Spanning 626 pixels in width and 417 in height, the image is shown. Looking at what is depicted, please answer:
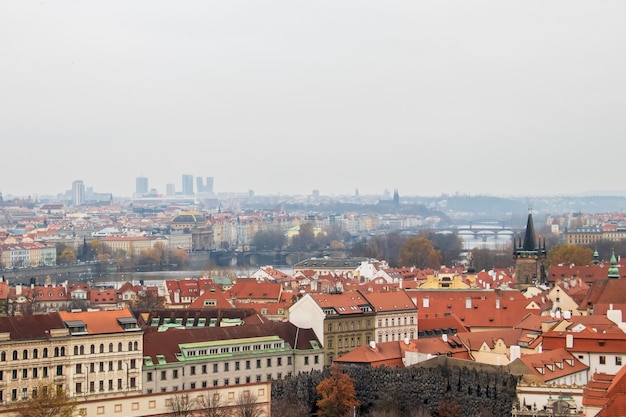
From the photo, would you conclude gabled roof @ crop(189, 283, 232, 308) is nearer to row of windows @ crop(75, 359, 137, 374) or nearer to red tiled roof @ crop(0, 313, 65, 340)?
row of windows @ crop(75, 359, 137, 374)

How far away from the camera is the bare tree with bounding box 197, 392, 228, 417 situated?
124ft

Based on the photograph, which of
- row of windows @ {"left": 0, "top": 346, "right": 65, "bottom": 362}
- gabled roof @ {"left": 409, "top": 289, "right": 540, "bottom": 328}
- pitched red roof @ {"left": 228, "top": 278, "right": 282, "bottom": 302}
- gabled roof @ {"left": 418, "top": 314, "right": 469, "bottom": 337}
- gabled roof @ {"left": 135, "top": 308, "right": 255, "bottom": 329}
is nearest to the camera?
A: row of windows @ {"left": 0, "top": 346, "right": 65, "bottom": 362}

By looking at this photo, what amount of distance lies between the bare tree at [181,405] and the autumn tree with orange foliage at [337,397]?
446 centimetres

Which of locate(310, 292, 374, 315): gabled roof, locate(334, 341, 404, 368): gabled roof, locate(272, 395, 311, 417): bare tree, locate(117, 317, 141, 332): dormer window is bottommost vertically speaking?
locate(272, 395, 311, 417): bare tree

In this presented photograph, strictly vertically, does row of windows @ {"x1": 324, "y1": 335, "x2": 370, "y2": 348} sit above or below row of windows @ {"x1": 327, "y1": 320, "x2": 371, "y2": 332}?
below

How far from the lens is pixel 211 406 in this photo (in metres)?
38.6

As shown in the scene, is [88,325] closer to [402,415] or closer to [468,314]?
[402,415]

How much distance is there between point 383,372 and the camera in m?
43.4

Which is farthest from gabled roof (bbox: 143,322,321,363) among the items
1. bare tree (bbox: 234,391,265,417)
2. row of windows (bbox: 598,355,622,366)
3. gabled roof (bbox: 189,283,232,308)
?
A: gabled roof (bbox: 189,283,232,308)

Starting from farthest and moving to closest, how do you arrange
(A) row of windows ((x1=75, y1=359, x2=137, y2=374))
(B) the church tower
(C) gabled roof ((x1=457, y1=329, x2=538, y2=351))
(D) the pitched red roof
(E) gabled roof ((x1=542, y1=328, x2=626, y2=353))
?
1. (B) the church tower
2. (D) the pitched red roof
3. (C) gabled roof ((x1=457, y1=329, x2=538, y2=351))
4. (E) gabled roof ((x1=542, y1=328, x2=626, y2=353))
5. (A) row of windows ((x1=75, y1=359, x2=137, y2=374))

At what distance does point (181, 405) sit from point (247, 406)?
2044 mm

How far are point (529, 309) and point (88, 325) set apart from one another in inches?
849

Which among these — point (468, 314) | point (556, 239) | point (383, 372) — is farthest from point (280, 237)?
point (383, 372)

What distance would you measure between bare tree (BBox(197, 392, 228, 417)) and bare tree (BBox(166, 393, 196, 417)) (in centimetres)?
24
